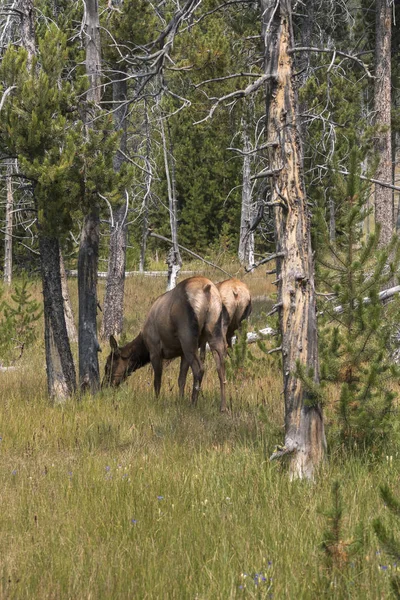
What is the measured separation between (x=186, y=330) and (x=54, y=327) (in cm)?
175

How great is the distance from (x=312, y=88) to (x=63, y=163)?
782 centimetres

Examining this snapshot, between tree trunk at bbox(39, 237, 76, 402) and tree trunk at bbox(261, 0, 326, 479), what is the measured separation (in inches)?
142

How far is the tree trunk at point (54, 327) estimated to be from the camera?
7707 mm

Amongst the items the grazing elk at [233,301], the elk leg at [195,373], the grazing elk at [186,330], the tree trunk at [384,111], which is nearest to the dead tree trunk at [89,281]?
the grazing elk at [186,330]

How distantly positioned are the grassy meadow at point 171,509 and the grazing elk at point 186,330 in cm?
130

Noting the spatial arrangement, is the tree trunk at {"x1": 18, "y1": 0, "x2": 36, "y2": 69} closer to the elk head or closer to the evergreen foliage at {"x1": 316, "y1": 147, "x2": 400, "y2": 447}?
the elk head

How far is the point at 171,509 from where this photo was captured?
163 inches

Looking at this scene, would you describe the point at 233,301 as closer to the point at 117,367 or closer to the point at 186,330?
the point at 186,330

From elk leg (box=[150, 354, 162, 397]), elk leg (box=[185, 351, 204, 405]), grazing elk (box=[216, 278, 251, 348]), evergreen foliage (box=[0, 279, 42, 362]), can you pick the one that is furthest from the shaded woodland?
grazing elk (box=[216, 278, 251, 348])

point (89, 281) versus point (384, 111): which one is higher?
point (384, 111)

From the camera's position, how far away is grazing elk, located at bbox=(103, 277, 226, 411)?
8367 millimetres

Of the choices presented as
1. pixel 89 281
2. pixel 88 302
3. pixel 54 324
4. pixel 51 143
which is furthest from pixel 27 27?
pixel 54 324

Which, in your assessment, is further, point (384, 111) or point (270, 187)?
point (384, 111)

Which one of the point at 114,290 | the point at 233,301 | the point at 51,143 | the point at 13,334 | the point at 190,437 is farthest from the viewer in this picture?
the point at 114,290
